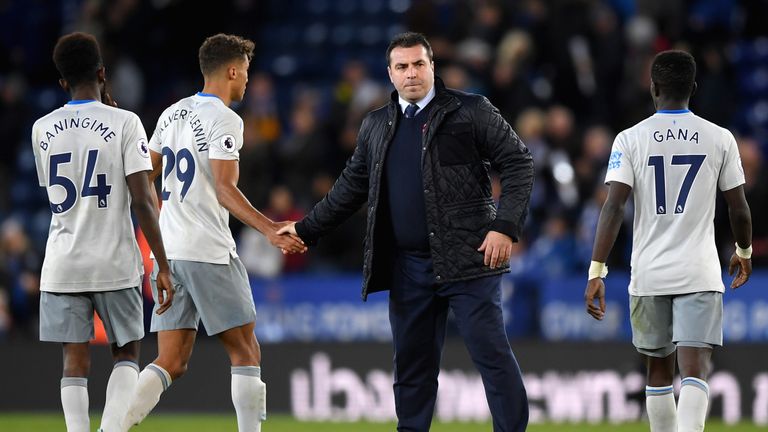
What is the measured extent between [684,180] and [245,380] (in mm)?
2778

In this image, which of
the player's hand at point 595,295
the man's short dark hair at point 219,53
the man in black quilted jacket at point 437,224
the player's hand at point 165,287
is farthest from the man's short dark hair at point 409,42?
the player's hand at point 165,287

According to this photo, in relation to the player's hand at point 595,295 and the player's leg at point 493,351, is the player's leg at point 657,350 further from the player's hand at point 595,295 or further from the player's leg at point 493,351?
the player's leg at point 493,351

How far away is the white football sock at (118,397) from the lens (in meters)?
7.43

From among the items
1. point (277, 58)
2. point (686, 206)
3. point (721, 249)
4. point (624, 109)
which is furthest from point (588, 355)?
point (277, 58)

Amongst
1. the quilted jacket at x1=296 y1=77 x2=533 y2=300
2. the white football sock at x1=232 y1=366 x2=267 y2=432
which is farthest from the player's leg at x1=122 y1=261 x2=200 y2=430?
the quilted jacket at x1=296 y1=77 x2=533 y2=300

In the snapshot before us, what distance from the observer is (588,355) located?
489 inches

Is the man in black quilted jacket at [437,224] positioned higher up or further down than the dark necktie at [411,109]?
further down

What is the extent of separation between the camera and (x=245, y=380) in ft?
25.3

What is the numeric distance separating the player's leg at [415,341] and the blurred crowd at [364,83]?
Answer: 6142mm

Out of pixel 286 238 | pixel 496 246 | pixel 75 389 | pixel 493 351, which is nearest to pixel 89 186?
pixel 75 389

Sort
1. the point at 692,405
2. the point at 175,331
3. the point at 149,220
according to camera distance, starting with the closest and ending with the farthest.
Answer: the point at 692,405, the point at 149,220, the point at 175,331

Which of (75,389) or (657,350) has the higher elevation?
(657,350)

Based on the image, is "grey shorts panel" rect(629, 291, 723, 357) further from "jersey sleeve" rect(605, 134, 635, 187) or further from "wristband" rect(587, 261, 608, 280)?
"jersey sleeve" rect(605, 134, 635, 187)

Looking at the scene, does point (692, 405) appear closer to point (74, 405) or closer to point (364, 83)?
point (74, 405)
